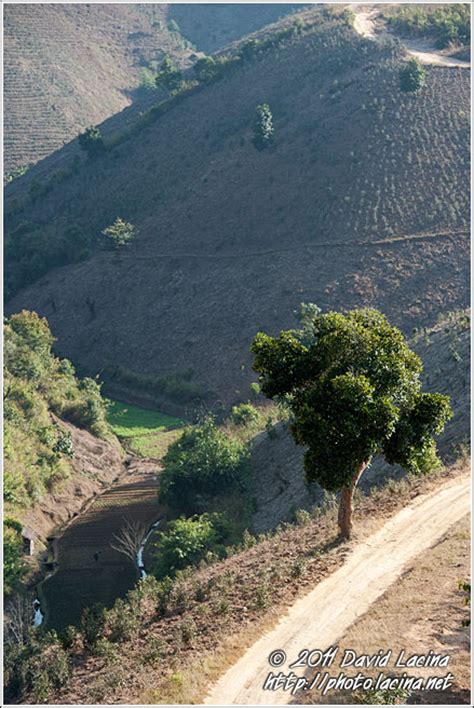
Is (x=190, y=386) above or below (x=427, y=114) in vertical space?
below

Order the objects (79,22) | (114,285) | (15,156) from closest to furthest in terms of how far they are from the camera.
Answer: (114,285), (15,156), (79,22)

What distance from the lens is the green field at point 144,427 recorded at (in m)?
53.2

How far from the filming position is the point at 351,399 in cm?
2091

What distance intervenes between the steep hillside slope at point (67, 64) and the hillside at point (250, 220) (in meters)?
30.9

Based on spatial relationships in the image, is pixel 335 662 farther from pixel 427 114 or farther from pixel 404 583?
pixel 427 114

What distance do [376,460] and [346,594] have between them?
13.9m

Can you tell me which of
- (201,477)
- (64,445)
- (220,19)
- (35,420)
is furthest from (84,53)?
(201,477)

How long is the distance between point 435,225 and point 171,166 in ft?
98.6

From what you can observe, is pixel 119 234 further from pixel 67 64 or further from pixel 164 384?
pixel 67 64

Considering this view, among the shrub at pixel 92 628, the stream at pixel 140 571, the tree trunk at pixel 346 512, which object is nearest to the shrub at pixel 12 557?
the stream at pixel 140 571

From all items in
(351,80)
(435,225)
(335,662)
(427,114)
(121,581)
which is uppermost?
(351,80)

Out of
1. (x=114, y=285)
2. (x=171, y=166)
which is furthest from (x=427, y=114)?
(x=114, y=285)

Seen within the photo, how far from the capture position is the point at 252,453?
42.4m

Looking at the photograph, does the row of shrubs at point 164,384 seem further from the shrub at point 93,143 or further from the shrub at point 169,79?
the shrub at point 169,79
